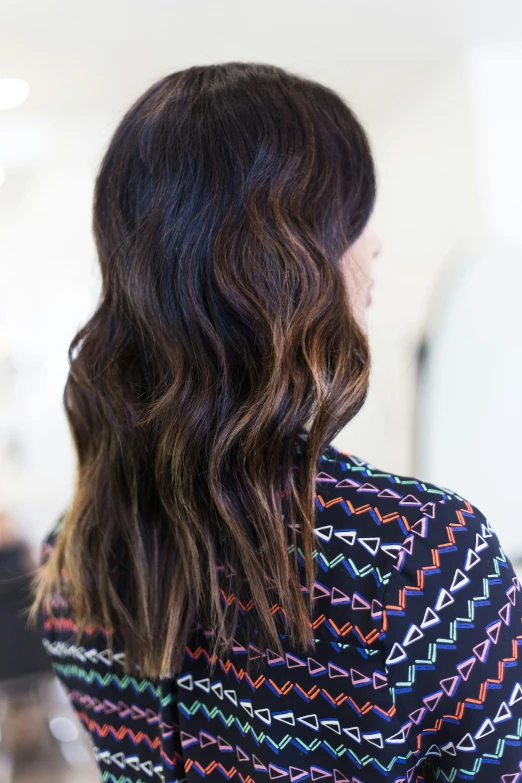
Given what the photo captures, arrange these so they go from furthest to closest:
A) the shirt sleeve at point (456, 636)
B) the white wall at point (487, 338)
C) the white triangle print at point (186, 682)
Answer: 1. the white wall at point (487, 338)
2. the white triangle print at point (186, 682)
3. the shirt sleeve at point (456, 636)

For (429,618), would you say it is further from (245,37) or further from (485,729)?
(245,37)

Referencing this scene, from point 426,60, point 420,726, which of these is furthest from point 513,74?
point 420,726

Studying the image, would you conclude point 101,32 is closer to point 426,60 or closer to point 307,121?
point 426,60

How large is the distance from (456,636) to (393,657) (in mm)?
48

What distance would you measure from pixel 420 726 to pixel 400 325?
0.77 m

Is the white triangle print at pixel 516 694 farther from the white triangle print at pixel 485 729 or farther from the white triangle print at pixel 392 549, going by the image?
the white triangle print at pixel 392 549

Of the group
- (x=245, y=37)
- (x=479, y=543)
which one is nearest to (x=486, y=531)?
(x=479, y=543)

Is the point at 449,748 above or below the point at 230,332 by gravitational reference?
below

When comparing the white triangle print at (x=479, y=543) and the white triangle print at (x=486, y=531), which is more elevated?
the white triangle print at (x=486, y=531)

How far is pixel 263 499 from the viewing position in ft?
1.61

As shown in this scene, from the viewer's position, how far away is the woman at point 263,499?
0.44 meters

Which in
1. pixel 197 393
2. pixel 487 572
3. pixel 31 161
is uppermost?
pixel 31 161

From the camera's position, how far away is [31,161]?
1.20m

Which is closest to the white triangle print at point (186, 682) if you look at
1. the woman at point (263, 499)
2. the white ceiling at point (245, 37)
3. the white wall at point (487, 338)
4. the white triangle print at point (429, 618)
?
the woman at point (263, 499)
